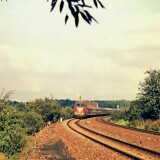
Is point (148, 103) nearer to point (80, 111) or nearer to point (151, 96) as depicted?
point (151, 96)

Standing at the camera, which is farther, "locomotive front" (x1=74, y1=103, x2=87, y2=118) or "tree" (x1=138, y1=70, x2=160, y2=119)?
"locomotive front" (x1=74, y1=103, x2=87, y2=118)

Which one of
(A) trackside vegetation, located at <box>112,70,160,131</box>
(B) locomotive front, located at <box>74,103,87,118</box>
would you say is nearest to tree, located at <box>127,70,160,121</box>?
(A) trackside vegetation, located at <box>112,70,160,131</box>

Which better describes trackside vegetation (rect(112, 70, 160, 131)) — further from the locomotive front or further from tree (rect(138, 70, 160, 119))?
the locomotive front

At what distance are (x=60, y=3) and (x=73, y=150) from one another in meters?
15.4

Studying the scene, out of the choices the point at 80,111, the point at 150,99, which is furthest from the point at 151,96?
the point at 80,111

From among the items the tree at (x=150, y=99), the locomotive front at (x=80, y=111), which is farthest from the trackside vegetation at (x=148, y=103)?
the locomotive front at (x=80, y=111)

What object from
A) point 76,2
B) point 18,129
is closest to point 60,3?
point 76,2

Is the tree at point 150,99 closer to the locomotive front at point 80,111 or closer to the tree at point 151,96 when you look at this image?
the tree at point 151,96

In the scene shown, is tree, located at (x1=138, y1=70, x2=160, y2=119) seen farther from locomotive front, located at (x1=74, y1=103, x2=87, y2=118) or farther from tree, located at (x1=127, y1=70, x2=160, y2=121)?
locomotive front, located at (x1=74, y1=103, x2=87, y2=118)

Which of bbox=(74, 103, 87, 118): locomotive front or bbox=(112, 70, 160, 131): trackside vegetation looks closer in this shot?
bbox=(112, 70, 160, 131): trackside vegetation

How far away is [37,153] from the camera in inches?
699

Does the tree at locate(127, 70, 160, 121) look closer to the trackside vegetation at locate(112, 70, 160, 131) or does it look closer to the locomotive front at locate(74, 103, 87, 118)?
the trackside vegetation at locate(112, 70, 160, 131)

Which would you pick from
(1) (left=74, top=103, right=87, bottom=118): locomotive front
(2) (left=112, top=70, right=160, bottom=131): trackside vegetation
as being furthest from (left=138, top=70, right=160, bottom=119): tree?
(1) (left=74, top=103, right=87, bottom=118): locomotive front

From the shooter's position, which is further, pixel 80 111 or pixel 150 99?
pixel 80 111
